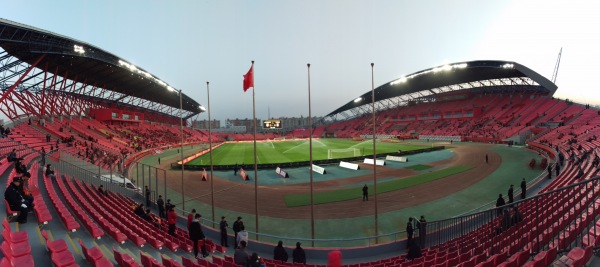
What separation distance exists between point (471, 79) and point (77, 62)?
83415 mm

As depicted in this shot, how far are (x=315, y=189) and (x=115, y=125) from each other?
5541 cm

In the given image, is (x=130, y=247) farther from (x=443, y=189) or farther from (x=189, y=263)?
(x=443, y=189)

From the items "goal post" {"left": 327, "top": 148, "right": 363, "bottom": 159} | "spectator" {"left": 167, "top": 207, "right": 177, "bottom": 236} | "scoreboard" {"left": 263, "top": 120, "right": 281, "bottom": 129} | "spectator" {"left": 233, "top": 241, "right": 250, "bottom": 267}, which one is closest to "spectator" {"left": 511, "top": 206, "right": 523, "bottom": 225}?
"spectator" {"left": 233, "top": 241, "right": 250, "bottom": 267}

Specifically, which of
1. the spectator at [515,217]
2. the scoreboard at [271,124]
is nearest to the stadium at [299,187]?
the spectator at [515,217]

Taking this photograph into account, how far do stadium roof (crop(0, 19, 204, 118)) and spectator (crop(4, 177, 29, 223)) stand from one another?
24.0 metres

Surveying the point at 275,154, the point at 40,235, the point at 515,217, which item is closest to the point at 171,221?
the point at 40,235

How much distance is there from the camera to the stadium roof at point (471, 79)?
55625 mm

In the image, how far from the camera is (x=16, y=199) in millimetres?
7660

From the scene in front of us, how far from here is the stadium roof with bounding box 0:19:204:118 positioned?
26344mm

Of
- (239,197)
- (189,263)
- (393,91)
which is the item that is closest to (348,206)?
(239,197)

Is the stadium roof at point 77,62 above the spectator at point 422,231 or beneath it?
above

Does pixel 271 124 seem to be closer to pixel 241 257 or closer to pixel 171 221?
pixel 171 221

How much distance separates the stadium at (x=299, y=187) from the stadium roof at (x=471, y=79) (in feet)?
1.82

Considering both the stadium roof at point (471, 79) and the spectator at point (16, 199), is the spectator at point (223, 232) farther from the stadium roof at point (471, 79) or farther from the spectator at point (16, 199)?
the stadium roof at point (471, 79)
